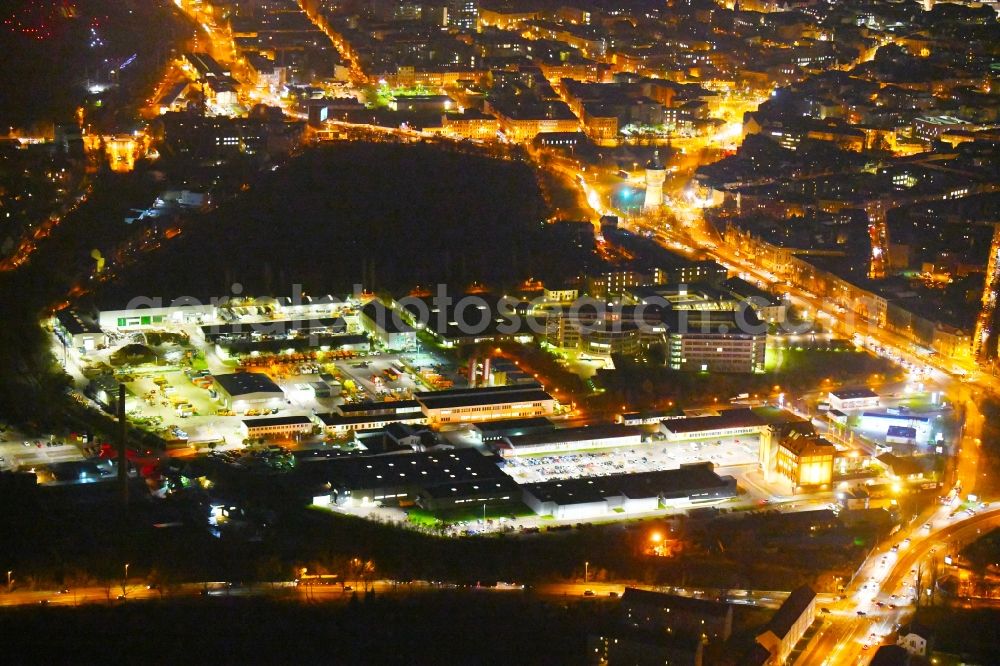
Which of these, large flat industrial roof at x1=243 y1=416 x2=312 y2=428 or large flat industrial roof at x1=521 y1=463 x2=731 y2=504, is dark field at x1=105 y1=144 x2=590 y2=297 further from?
large flat industrial roof at x1=521 y1=463 x2=731 y2=504

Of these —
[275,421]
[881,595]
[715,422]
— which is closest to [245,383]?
[275,421]

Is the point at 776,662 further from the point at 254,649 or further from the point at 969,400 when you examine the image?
the point at 969,400

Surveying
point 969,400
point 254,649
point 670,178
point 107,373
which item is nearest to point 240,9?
point 670,178

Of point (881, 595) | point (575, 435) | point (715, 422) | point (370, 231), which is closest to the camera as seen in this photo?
point (881, 595)

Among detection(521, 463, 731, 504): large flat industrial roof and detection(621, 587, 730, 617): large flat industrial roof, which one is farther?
detection(521, 463, 731, 504): large flat industrial roof

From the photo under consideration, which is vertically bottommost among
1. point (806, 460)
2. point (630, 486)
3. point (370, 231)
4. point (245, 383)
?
point (630, 486)

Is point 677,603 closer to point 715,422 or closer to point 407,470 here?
point 407,470

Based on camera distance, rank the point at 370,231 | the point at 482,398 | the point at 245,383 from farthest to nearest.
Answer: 1. the point at 370,231
2. the point at 245,383
3. the point at 482,398

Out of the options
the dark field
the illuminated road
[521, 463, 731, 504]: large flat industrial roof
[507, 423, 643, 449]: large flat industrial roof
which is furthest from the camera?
the dark field

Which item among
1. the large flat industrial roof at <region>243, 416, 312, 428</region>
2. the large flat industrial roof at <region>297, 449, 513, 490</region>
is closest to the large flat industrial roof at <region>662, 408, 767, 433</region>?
the large flat industrial roof at <region>297, 449, 513, 490</region>

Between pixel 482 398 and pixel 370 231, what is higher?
pixel 370 231

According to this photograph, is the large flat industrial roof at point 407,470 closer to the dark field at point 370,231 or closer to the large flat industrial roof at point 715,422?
the large flat industrial roof at point 715,422

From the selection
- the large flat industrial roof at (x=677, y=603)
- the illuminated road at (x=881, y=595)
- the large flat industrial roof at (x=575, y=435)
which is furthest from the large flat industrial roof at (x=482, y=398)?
the large flat industrial roof at (x=677, y=603)
